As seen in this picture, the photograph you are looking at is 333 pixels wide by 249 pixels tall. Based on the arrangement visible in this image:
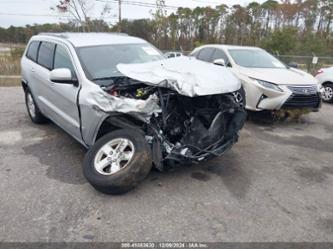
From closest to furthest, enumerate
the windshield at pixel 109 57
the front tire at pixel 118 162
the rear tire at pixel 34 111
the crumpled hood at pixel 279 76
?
the front tire at pixel 118 162 → the windshield at pixel 109 57 → the rear tire at pixel 34 111 → the crumpled hood at pixel 279 76

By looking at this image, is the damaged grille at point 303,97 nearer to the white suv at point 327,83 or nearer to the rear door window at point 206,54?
the rear door window at point 206,54

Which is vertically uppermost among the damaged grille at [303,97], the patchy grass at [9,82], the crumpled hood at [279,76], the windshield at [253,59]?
the windshield at [253,59]

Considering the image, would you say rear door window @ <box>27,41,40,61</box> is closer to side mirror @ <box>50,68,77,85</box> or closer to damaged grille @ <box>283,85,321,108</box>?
side mirror @ <box>50,68,77,85</box>

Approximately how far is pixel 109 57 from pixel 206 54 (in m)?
4.03

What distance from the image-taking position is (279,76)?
20.0 ft

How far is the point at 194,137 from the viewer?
347 cm

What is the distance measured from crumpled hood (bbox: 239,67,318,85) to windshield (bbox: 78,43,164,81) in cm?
231

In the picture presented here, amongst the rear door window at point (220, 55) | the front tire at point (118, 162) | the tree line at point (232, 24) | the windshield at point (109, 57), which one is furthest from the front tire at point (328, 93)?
the tree line at point (232, 24)

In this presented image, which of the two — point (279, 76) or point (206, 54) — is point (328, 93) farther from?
point (206, 54)

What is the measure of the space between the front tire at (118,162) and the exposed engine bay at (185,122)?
0.15 m

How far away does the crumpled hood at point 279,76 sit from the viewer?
5911 mm

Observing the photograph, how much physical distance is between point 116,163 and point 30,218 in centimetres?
99

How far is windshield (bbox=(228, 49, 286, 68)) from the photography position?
6.77 m

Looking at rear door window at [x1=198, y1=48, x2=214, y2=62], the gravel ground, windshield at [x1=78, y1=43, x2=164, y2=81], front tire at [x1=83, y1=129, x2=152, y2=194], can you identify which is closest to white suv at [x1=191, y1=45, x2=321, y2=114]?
rear door window at [x1=198, y1=48, x2=214, y2=62]
